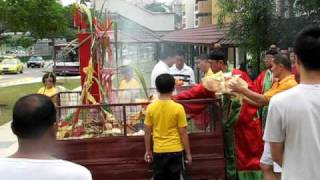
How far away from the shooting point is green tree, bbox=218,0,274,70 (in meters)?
10.6

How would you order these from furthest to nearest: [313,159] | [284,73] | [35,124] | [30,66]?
[30,66] → [284,73] → [313,159] → [35,124]

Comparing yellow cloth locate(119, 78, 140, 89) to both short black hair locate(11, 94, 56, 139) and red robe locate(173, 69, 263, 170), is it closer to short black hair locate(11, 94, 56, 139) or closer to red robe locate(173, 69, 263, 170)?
red robe locate(173, 69, 263, 170)

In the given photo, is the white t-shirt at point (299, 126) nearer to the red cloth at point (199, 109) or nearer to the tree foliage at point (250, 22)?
the red cloth at point (199, 109)

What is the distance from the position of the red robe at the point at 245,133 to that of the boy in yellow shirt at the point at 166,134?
440mm

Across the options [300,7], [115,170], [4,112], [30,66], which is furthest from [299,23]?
[30,66]

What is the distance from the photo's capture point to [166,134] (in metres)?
4.95

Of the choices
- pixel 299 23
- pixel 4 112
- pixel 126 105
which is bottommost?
pixel 4 112

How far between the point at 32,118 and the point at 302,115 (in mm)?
1374

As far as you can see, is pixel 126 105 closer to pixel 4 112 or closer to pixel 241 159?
pixel 241 159

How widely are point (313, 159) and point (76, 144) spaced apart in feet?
9.12

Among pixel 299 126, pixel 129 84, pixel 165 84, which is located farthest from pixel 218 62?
pixel 299 126

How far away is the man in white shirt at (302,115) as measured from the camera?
2.77 m

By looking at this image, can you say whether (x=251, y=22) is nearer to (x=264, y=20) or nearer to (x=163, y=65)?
(x=264, y=20)

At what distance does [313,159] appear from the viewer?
2.81m
